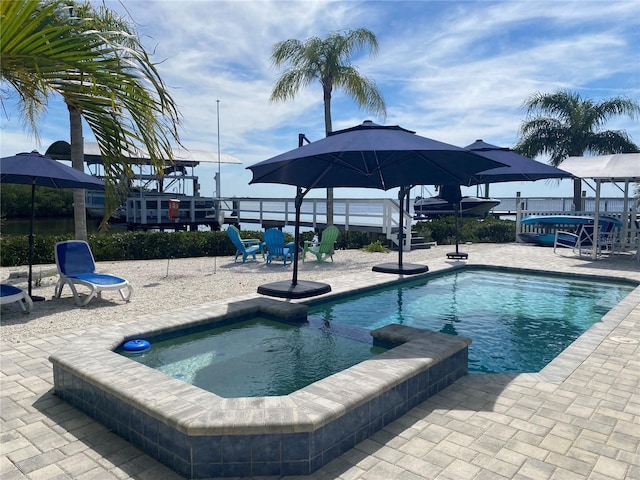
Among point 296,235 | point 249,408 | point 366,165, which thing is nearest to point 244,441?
point 249,408

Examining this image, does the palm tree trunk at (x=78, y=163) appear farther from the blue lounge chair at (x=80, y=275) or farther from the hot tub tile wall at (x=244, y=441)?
the hot tub tile wall at (x=244, y=441)

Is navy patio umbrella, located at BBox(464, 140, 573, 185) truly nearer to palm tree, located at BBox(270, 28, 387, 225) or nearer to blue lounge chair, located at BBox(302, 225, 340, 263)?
blue lounge chair, located at BBox(302, 225, 340, 263)

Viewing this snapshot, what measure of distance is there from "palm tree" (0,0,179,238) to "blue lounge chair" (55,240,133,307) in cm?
420

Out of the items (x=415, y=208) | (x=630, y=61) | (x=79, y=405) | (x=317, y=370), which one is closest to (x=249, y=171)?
(x=317, y=370)

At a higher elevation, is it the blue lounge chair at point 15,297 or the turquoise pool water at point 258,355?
the blue lounge chair at point 15,297

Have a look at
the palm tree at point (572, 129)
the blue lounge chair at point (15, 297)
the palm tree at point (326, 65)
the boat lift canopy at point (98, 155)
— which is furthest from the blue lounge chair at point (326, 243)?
the palm tree at point (572, 129)

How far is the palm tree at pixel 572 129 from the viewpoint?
2248cm

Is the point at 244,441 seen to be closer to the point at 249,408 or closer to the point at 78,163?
the point at 249,408

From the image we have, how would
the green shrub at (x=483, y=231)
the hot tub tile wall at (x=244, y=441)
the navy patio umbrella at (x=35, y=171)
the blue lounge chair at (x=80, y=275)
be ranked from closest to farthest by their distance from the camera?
1. the hot tub tile wall at (x=244, y=441)
2. the navy patio umbrella at (x=35, y=171)
3. the blue lounge chair at (x=80, y=275)
4. the green shrub at (x=483, y=231)

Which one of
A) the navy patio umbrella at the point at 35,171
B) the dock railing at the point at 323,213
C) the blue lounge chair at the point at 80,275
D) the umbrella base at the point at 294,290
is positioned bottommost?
the umbrella base at the point at 294,290

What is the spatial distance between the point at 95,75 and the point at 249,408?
235 cm

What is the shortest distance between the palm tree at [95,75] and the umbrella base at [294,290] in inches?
164

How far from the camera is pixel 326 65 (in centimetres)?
1583

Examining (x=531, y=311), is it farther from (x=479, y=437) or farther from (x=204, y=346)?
(x=204, y=346)
